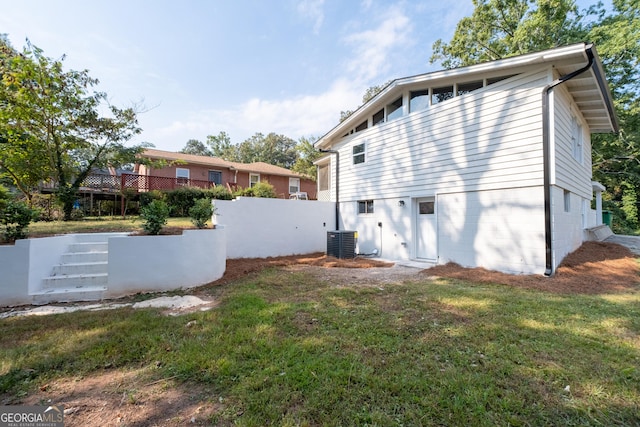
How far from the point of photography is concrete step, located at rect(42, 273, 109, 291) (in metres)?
4.79

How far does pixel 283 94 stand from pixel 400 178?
9.13m

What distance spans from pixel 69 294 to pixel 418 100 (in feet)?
33.4

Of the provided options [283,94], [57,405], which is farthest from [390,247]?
[283,94]

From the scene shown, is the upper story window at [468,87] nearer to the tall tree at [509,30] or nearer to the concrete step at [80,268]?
the concrete step at [80,268]

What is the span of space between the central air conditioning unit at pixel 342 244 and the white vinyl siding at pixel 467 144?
1913mm

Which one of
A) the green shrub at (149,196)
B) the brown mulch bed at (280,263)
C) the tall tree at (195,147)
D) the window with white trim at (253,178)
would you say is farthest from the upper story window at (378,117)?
the tall tree at (195,147)

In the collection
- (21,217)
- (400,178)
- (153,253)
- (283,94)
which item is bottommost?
(153,253)

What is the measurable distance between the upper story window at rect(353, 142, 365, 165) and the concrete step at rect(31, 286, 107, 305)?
8890 mm

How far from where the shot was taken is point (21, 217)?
187 inches

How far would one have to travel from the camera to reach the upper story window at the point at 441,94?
7969 mm

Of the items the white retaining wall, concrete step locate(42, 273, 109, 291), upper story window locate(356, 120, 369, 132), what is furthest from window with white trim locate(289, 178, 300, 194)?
concrete step locate(42, 273, 109, 291)

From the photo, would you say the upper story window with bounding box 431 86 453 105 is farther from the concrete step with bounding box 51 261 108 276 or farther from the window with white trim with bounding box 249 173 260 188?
the window with white trim with bounding box 249 173 260 188

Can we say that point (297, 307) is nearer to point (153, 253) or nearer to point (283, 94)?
point (153, 253)

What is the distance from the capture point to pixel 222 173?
21.1 meters
